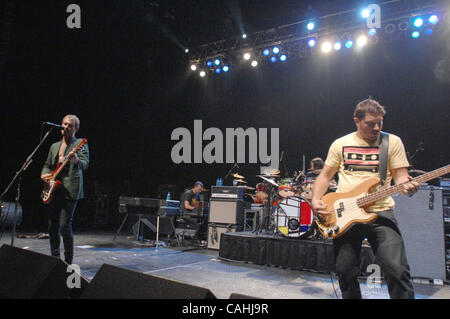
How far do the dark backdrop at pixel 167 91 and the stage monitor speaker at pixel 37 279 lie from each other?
772 cm

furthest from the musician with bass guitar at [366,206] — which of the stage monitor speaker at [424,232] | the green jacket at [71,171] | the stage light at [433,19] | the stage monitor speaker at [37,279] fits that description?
the stage light at [433,19]

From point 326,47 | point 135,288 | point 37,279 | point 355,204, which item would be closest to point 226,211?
point 355,204

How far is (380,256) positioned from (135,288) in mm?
1651

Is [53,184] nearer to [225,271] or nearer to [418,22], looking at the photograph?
[225,271]

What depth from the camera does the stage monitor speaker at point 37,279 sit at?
193 cm

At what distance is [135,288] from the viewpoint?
1.62 metres

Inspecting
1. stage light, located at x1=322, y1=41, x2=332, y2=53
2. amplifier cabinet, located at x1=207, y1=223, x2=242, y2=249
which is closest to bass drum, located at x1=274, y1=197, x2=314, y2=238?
amplifier cabinet, located at x1=207, y1=223, x2=242, y2=249

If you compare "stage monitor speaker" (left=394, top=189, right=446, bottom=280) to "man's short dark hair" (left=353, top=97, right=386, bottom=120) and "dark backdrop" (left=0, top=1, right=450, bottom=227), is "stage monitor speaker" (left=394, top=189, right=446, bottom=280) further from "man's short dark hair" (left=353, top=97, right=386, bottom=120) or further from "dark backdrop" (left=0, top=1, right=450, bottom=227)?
"dark backdrop" (left=0, top=1, right=450, bottom=227)

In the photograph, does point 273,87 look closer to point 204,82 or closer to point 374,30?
point 204,82

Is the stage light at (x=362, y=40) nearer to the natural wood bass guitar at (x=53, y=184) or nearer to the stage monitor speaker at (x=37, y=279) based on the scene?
the natural wood bass guitar at (x=53, y=184)

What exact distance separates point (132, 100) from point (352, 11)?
298 inches

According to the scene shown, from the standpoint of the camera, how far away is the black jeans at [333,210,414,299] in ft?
6.53

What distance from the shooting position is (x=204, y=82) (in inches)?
486

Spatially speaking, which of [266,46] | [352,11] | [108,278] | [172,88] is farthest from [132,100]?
[108,278]
